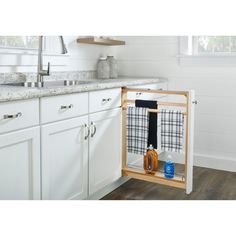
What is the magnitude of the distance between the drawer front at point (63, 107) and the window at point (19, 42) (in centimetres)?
73

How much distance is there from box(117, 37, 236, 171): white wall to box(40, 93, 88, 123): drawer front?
155cm

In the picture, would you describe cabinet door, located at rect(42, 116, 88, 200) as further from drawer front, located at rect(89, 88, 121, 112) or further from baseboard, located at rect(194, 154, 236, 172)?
baseboard, located at rect(194, 154, 236, 172)

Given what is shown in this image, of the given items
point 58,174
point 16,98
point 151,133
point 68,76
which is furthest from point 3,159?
point 68,76

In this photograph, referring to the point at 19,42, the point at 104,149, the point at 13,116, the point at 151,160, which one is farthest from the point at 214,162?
the point at 13,116

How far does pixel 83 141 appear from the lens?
2.25 m

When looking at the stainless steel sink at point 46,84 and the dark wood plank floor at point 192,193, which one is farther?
the dark wood plank floor at point 192,193

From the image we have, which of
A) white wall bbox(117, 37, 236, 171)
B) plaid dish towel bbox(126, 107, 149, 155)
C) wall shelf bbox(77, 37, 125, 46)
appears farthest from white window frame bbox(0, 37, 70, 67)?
white wall bbox(117, 37, 236, 171)

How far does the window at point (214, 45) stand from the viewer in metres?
3.36

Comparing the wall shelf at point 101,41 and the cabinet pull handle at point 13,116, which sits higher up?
the wall shelf at point 101,41

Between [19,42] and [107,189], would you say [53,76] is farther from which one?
[107,189]

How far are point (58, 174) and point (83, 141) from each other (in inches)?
11.8

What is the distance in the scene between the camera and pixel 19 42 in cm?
267

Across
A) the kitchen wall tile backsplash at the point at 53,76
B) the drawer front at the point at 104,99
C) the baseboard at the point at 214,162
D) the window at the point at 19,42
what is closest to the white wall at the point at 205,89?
the baseboard at the point at 214,162

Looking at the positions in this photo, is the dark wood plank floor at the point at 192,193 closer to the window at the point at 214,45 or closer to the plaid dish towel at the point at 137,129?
the plaid dish towel at the point at 137,129
